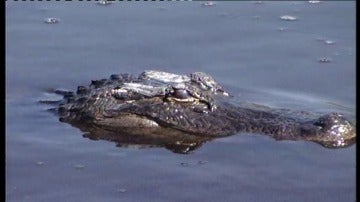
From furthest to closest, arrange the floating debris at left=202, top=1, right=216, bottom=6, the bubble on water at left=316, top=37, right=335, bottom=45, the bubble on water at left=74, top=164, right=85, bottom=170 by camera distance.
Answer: the floating debris at left=202, top=1, right=216, bottom=6
the bubble on water at left=316, top=37, right=335, bottom=45
the bubble on water at left=74, top=164, right=85, bottom=170

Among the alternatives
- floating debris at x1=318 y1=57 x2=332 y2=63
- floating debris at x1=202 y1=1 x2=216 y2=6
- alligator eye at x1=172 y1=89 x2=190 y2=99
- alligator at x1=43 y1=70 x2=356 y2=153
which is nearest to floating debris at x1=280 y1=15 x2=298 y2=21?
floating debris at x1=202 y1=1 x2=216 y2=6

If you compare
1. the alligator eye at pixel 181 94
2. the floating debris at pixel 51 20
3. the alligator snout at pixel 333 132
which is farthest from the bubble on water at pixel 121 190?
the floating debris at pixel 51 20

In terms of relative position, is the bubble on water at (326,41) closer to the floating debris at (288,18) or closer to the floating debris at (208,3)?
the floating debris at (288,18)

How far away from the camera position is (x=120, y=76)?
747 cm

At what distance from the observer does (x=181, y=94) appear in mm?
7129

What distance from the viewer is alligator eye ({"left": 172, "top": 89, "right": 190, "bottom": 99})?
712 centimetres

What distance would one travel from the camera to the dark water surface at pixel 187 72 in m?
6.38

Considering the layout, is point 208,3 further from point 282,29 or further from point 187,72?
point 187,72

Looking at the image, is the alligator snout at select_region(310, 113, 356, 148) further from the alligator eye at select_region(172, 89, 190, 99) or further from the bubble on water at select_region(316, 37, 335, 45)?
the bubble on water at select_region(316, 37, 335, 45)

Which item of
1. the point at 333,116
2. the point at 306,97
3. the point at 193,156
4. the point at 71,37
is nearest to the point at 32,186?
the point at 193,156

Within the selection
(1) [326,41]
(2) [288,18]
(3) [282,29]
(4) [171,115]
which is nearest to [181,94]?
(4) [171,115]

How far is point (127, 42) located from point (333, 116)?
3330mm

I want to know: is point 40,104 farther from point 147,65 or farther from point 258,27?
point 258,27

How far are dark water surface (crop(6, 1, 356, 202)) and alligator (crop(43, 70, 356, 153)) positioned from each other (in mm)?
113
